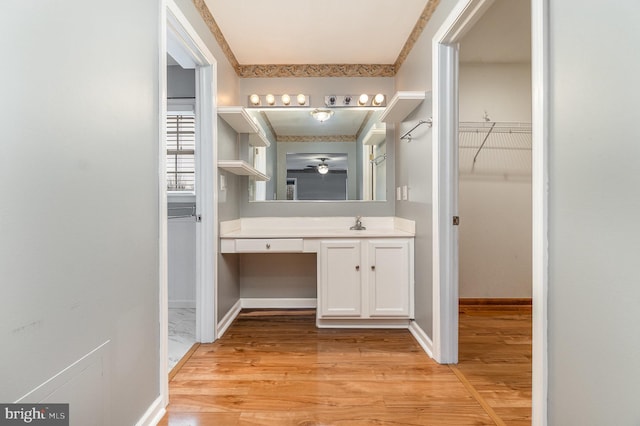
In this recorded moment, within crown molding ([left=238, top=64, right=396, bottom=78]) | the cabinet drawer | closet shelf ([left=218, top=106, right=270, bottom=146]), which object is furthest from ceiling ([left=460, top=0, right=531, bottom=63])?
the cabinet drawer

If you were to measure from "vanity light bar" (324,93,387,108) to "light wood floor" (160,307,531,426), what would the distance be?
7.01 ft

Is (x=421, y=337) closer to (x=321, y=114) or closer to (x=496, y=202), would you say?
(x=496, y=202)

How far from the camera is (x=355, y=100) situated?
3.15 metres

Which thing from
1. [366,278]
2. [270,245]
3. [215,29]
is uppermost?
[215,29]

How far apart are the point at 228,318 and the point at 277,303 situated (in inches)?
22.9

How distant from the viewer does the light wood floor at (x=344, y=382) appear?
5.01 ft

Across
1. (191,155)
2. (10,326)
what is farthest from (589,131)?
(191,155)

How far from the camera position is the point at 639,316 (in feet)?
2.64

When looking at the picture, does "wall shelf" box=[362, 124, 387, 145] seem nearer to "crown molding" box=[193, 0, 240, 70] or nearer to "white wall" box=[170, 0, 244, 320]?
"white wall" box=[170, 0, 244, 320]

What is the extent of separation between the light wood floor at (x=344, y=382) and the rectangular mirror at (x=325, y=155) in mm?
1356

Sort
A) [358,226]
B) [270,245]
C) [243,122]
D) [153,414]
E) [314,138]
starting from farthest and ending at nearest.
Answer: [314,138]
[358,226]
[243,122]
[270,245]
[153,414]

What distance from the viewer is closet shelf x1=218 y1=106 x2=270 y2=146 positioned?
2441 millimetres

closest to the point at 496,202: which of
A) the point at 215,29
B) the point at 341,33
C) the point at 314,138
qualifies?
the point at 314,138

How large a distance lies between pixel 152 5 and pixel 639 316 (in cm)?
211
